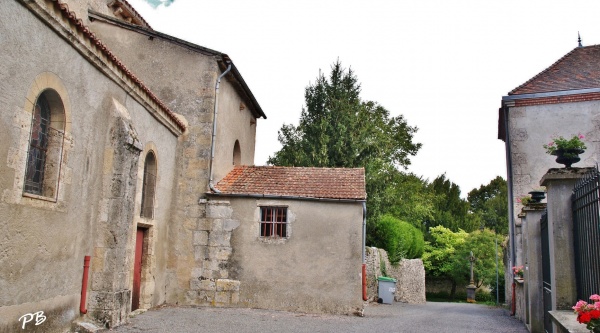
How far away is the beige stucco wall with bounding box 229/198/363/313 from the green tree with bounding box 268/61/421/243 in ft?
A: 28.6

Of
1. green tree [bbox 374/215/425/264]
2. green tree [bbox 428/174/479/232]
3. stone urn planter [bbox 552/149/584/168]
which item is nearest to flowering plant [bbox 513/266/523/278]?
stone urn planter [bbox 552/149/584/168]

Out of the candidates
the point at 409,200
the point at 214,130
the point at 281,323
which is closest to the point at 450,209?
the point at 409,200

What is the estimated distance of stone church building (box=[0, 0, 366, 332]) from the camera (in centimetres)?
667

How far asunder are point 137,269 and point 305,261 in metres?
4.09

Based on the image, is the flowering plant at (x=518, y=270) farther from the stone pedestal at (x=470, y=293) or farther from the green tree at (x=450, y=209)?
the green tree at (x=450, y=209)

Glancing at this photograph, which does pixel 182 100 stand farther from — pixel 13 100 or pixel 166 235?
pixel 13 100

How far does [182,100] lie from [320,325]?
22.8 ft

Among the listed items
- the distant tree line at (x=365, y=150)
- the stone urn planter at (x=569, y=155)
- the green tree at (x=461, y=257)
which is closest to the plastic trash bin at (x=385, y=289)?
the distant tree line at (x=365, y=150)

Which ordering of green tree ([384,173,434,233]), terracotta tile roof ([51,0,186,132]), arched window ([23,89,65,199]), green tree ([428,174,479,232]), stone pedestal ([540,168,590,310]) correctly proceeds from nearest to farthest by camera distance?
stone pedestal ([540,168,590,310]) → arched window ([23,89,65,199]) → terracotta tile roof ([51,0,186,132]) → green tree ([384,173,434,233]) → green tree ([428,174,479,232])

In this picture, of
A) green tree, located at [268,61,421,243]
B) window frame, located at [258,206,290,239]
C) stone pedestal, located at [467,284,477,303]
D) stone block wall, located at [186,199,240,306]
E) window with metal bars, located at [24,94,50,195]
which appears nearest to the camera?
window with metal bars, located at [24,94,50,195]

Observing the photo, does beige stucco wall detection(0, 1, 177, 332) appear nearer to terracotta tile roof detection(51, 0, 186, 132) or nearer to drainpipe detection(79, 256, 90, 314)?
drainpipe detection(79, 256, 90, 314)

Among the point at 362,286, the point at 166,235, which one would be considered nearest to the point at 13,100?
the point at 166,235

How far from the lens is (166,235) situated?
12.5 metres

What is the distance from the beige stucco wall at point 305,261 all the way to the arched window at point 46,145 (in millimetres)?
5928
